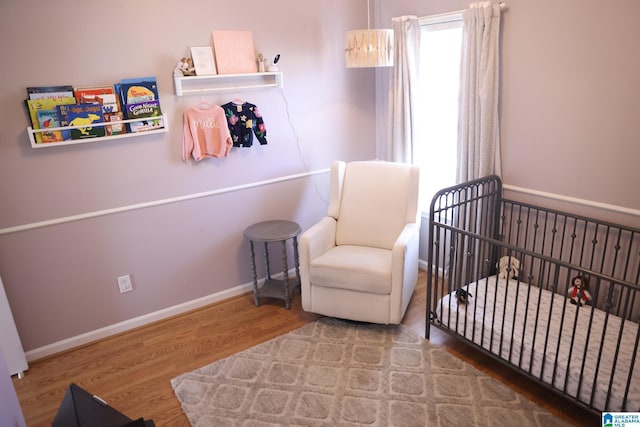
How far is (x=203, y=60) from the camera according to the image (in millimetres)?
2830

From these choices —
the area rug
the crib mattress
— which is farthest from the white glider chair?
the crib mattress

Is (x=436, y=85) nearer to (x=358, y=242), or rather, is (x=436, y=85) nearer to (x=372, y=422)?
(x=358, y=242)

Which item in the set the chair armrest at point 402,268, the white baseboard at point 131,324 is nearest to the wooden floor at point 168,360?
the white baseboard at point 131,324

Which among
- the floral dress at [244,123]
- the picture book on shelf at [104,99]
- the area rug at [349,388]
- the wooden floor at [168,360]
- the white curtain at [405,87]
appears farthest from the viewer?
the white curtain at [405,87]

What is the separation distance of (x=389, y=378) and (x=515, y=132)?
1.67m

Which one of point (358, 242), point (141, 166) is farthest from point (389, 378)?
point (141, 166)

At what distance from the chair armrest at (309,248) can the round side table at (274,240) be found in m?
0.21

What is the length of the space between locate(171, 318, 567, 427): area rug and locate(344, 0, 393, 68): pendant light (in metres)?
1.79

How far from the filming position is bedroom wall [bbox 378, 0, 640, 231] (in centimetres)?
217

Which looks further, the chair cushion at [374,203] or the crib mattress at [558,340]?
the chair cushion at [374,203]

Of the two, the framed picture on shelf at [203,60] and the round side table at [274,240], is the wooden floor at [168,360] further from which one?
the framed picture on shelf at [203,60]

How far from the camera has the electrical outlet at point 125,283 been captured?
288 cm

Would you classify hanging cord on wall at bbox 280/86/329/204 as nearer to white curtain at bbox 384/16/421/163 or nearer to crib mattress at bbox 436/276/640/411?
white curtain at bbox 384/16/421/163

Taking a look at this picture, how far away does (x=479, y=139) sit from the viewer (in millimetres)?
2816
